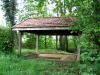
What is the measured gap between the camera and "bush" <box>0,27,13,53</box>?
19.7m

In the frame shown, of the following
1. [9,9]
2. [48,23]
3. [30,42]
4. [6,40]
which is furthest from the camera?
[30,42]

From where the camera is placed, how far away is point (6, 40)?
20047 mm

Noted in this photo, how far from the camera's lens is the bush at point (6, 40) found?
775 inches

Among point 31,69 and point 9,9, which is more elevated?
point 9,9

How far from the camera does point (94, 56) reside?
10086 millimetres

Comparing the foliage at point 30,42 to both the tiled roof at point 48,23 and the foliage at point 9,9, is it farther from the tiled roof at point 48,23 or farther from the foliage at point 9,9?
the tiled roof at point 48,23

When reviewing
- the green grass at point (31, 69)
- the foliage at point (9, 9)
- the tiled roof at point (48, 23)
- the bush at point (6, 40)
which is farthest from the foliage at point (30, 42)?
the green grass at point (31, 69)

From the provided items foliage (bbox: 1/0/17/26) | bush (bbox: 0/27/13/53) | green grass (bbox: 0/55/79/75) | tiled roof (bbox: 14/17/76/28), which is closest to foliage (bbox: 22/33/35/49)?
foliage (bbox: 1/0/17/26)

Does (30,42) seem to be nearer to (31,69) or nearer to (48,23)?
(48,23)

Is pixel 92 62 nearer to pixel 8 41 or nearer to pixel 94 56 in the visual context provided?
pixel 94 56

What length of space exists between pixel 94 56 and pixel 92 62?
0.59 metres

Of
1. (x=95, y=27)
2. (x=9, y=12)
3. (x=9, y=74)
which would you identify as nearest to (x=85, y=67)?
(x=95, y=27)

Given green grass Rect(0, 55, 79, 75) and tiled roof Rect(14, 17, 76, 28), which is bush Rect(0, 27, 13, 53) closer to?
tiled roof Rect(14, 17, 76, 28)

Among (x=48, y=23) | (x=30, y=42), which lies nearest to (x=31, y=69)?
(x=48, y=23)
